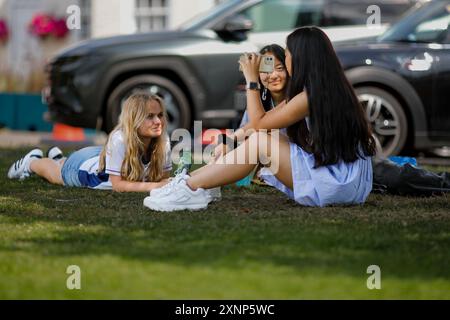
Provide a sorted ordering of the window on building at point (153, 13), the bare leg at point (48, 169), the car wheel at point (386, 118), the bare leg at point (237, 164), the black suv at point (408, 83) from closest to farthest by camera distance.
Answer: the bare leg at point (237, 164) → the bare leg at point (48, 169) → the black suv at point (408, 83) → the car wheel at point (386, 118) → the window on building at point (153, 13)

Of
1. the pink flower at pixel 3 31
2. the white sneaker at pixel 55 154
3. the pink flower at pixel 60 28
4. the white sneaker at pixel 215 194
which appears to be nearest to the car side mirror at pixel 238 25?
the white sneaker at pixel 55 154

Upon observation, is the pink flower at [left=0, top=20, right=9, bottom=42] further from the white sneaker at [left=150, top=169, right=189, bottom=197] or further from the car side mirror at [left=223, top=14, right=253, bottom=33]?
the white sneaker at [left=150, top=169, right=189, bottom=197]

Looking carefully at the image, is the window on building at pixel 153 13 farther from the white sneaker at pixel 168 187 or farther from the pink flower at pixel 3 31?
the white sneaker at pixel 168 187

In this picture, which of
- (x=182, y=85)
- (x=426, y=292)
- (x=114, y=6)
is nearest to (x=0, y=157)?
(x=182, y=85)

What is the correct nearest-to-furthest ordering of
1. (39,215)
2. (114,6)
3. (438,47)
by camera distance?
(39,215) < (438,47) < (114,6)

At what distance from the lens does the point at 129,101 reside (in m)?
6.55

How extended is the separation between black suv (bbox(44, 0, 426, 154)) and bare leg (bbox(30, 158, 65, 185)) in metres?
3.23

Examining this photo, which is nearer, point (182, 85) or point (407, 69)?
point (407, 69)

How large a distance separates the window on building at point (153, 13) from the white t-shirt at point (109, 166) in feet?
40.2

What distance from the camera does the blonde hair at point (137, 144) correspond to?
6.46m

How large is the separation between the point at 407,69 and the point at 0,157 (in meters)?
3.96

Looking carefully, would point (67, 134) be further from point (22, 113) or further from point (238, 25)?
point (238, 25)

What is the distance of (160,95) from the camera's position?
10.7 metres

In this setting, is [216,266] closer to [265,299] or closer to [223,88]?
[265,299]
